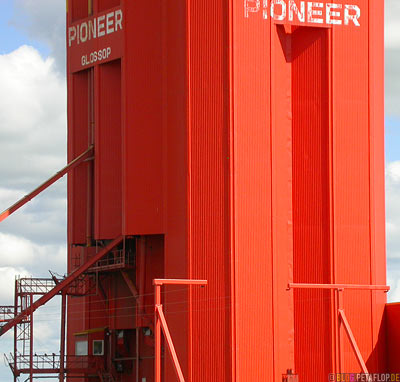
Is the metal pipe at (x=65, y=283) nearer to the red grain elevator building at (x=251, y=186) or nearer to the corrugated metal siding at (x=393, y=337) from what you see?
the red grain elevator building at (x=251, y=186)

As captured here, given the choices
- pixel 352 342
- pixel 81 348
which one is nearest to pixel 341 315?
pixel 352 342

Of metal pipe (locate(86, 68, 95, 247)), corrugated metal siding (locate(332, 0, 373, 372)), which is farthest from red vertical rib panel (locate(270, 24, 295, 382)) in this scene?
metal pipe (locate(86, 68, 95, 247))

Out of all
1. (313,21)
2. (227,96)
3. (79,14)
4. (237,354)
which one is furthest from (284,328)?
(79,14)

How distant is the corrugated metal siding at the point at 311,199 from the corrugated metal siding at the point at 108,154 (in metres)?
7.45

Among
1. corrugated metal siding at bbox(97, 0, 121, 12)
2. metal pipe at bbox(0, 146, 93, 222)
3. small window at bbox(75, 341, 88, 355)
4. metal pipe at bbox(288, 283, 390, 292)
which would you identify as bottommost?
small window at bbox(75, 341, 88, 355)

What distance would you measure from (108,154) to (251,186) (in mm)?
7885

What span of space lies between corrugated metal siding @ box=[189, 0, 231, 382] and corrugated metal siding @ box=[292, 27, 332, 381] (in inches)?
131

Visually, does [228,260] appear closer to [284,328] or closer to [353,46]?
[284,328]

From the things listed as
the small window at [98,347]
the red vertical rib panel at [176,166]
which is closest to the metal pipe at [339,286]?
the red vertical rib panel at [176,166]

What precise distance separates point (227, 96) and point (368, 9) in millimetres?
7013

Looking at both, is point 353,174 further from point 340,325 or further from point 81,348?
point 81,348

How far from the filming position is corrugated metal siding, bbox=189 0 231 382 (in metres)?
43.7

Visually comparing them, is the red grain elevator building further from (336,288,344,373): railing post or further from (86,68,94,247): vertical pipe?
(86,68,94,247): vertical pipe

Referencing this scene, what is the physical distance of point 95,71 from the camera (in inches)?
1996
